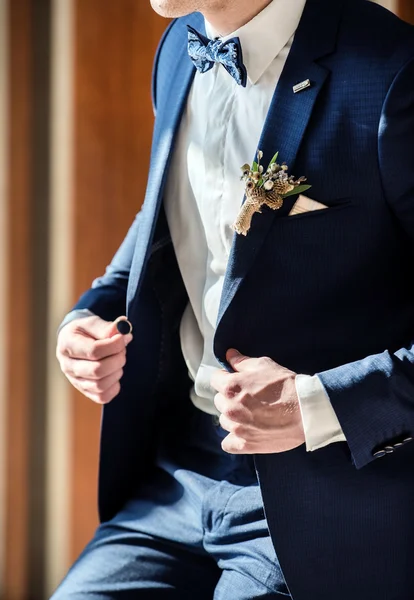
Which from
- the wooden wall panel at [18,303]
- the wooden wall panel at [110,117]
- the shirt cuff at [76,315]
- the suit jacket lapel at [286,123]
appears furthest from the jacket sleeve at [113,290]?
the wooden wall panel at [18,303]

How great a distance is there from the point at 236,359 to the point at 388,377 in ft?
0.76

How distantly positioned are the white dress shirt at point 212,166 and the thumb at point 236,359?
13cm

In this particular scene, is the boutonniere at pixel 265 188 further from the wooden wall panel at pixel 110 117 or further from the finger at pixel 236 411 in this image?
the wooden wall panel at pixel 110 117

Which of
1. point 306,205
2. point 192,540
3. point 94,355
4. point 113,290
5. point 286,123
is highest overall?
point 286,123

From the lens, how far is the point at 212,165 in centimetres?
149

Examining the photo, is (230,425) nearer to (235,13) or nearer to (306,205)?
(306,205)

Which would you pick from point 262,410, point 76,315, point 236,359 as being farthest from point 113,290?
point 262,410

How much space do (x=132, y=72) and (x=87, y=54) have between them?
0.13m

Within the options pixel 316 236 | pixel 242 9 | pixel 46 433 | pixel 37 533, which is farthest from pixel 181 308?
pixel 37 533

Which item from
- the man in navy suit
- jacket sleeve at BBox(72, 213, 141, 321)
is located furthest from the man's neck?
jacket sleeve at BBox(72, 213, 141, 321)

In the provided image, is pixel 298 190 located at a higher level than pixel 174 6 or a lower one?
lower

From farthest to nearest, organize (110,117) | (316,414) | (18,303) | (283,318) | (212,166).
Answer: (18,303)
(110,117)
(212,166)
(283,318)
(316,414)

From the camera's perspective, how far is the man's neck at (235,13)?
1433 mm

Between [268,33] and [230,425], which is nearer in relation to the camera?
[230,425]
